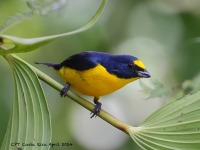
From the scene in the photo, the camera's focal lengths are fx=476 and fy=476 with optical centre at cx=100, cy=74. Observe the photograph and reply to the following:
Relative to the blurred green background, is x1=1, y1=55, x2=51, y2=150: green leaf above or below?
below

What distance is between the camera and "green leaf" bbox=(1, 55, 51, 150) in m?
1.59

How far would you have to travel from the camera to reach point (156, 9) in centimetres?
704

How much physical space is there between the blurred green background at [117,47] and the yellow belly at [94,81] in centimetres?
226

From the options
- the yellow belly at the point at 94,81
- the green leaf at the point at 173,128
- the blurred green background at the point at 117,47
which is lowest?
the green leaf at the point at 173,128

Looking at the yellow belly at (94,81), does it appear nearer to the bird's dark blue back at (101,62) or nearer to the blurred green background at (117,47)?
the bird's dark blue back at (101,62)

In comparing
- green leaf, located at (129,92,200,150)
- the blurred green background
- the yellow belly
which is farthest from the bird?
the blurred green background

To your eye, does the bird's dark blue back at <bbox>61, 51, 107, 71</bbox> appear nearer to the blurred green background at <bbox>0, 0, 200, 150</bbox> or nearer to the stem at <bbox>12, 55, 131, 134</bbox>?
the stem at <bbox>12, 55, 131, 134</bbox>

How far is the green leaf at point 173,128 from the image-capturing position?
5.33 feet

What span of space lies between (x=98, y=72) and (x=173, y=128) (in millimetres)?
802

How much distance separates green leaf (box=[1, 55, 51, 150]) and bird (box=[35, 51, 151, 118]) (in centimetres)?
69

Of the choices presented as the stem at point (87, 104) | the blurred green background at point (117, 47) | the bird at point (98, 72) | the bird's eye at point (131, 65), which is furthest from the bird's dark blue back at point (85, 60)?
the blurred green background at point (117, 47)

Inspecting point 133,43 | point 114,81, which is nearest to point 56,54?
point 133,43

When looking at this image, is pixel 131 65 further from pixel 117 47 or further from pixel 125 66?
pixel 117 47

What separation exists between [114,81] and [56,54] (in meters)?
3.36
